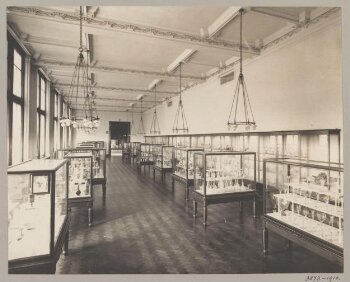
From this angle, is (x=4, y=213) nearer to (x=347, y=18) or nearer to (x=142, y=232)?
(x=142, y=232)

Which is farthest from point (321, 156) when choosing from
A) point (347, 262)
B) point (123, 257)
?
point (123, 257)

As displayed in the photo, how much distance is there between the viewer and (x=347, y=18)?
2.58 meters

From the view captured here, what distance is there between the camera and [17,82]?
6578 mm

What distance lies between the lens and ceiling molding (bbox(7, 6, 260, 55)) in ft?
15.9

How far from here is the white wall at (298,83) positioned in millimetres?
5090

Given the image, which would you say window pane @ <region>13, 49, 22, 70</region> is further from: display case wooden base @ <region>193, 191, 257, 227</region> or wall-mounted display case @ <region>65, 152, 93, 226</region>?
display case wooden base @ <region>193, 191, 257, 227</region>

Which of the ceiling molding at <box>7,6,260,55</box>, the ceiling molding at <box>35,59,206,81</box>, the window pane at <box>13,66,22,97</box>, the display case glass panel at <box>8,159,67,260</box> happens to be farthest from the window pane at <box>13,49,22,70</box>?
the display case glass panel at <box>8,159,67,260</box>

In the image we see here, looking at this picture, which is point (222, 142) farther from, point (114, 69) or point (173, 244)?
point (173, 244)

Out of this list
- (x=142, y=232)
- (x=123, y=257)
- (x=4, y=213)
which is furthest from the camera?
(x=142, y=232)

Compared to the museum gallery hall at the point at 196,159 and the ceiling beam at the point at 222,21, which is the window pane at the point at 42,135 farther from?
the ceiling beam at the point at 222,21

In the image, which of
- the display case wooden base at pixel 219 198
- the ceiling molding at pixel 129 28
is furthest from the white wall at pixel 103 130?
the display case wooden base at pixel 219 198

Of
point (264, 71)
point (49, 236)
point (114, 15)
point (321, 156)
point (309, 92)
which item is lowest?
point (49, 236)

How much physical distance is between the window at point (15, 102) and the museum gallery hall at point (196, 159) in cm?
4

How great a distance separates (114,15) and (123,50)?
2135 millimetres
